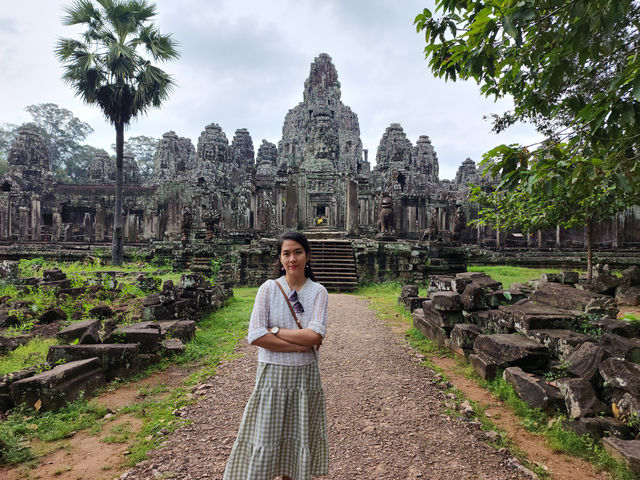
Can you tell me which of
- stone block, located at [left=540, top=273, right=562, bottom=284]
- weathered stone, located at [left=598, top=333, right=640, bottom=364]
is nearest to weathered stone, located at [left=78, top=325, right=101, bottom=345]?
weathered stone, located at [left=598, top=333, right=640, bottom=364]

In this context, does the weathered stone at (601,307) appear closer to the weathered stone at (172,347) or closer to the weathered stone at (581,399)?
the weathered stone at (581,399)

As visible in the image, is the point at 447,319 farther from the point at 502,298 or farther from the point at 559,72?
the point at 559,72

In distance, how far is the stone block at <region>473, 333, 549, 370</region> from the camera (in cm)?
391

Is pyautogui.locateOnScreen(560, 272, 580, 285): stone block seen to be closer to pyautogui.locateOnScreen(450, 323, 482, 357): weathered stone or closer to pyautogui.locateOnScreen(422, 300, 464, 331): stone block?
pyautogui.locateOnScreen(422, 300, 464, 331): stone block

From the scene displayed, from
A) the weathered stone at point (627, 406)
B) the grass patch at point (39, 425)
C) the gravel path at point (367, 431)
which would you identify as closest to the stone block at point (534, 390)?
the weathered stone at point (627, 406)

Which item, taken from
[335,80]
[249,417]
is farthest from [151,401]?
[335,80]

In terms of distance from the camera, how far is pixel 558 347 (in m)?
3.87

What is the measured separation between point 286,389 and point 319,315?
1.51 feet

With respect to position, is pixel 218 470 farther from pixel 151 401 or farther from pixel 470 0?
pixel 470 0

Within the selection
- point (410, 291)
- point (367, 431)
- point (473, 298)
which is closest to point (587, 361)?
point (367, 431)

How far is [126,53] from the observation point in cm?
1418

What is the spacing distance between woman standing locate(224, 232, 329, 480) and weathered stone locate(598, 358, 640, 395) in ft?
8.78

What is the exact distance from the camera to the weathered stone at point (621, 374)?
9.35ft

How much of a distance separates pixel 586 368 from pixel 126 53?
57.8 feet
